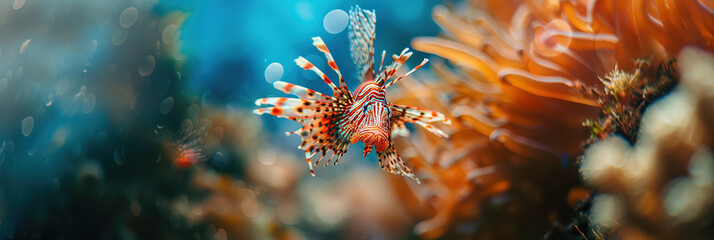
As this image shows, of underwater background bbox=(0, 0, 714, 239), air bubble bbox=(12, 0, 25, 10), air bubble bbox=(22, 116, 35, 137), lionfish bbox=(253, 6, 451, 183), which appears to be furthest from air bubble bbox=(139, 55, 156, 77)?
lionfish bbox=(253, 6, 451, 183)

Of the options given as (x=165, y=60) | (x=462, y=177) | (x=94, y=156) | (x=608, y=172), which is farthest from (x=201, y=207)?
(x=608, y=172)

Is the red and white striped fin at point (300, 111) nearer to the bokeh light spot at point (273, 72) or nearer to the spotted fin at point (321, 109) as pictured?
the spotted fin at point (321, 109)

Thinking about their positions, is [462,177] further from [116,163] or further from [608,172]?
[116,163]

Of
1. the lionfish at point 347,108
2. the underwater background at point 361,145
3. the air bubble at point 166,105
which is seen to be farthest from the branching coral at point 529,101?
the air bubble at point 166,105

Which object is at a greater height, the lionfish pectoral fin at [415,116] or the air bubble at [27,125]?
the air bubble at [27,125]

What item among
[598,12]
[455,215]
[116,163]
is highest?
[116,163]

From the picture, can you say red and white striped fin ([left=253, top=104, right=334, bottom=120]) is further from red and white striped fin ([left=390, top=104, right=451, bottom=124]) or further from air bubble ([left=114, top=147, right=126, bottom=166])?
air bubble ([left=114, top=147, right=126, bottom=166])

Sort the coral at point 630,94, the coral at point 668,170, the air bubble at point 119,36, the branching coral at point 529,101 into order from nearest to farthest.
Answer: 1. the coral at point 668,170
2. the coral at point 630,94
3. the branching coral at point 529,101
4. the air bubble at point 119,36
